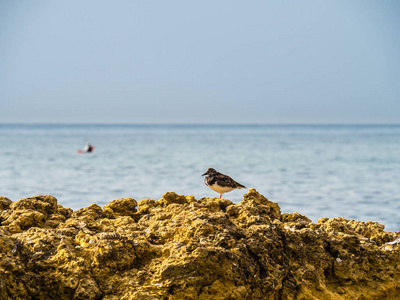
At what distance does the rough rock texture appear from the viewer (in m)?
3.23

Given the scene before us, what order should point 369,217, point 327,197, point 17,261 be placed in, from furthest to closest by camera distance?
point 327,197 → point 369,217 → point 17,261

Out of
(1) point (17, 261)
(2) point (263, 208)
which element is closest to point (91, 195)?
(2) point (263, 208)

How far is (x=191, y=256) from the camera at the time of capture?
3314 mm

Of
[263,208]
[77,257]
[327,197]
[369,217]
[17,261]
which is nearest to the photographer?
[17,261]

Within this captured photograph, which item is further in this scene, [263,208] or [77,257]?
[263,208]

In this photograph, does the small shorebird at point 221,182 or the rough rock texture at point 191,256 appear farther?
the small shorebird at point 221,182

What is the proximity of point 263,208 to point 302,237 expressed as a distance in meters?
0.69

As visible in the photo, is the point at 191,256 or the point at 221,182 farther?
the point at 221,182

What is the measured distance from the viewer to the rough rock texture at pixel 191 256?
3234 mm

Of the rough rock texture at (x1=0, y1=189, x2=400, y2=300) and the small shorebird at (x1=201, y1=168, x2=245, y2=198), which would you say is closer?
the rough rock texture at (x1=0, y1=189, x2=400, y2=300)

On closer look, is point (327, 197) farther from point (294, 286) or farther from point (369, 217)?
point (294, 286)

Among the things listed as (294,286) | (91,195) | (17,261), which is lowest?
(91,195)

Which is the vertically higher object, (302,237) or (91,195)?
(302,237)

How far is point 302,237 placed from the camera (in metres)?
3.85
